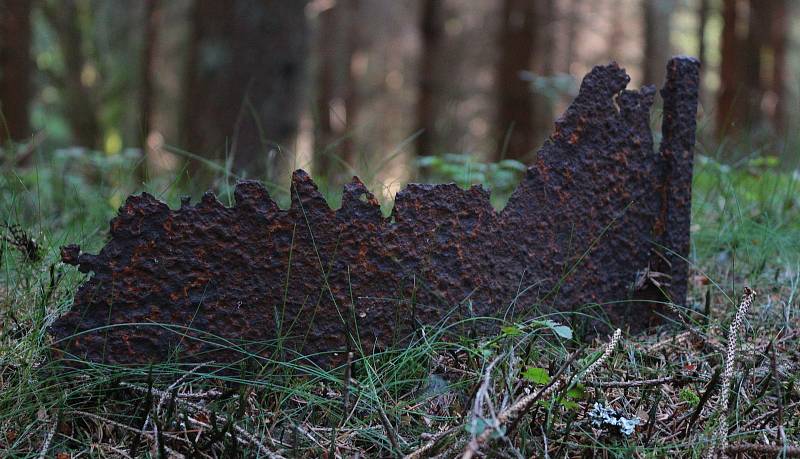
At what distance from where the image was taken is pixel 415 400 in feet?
5.89

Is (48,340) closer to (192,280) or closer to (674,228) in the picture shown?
(192,280)

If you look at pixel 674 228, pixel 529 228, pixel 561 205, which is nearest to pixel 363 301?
pixel 529 228

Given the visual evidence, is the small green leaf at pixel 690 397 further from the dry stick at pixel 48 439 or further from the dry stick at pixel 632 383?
the dry stick at pixel 48 439

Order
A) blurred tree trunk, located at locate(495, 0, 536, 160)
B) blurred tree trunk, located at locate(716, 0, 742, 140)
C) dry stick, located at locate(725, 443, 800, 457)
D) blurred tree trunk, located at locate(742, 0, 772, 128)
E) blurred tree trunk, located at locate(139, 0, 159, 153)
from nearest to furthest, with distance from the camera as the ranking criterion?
dry stick, located at locate(725, 443, 800, 457) < blurred tree trunk, located at locate(495, 0, 536, 160) < blurred tree trunk, located at locate(742, 0, 772, 128) < blurred tree trunk, located at locate(716, 0, 742, 140) < blurred tree trunk, located at locate(139, 0, 159, 153)

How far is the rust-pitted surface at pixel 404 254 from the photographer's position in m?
1.81

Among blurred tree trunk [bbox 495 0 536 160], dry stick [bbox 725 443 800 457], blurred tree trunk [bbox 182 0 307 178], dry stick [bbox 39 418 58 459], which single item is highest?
blurred tree trunk [bbox 495 0 536 160]

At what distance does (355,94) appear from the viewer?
16.6 metres

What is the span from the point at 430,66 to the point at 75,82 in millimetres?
6114

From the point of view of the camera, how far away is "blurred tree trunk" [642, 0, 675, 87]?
48.0 ft

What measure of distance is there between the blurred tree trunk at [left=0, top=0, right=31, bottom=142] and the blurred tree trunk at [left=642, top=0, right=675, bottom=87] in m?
12.1

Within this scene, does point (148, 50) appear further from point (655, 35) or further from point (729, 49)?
point (655, 35)

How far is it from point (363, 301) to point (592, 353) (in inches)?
26.6

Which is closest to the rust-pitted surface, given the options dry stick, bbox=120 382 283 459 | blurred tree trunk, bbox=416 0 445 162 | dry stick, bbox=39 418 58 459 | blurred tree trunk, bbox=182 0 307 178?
dry stick, bbox=120 382 283 459

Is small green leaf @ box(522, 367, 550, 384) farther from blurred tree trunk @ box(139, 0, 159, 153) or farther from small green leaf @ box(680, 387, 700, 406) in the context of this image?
blurred tree trunk @ box(139, 0, 159, 153)
